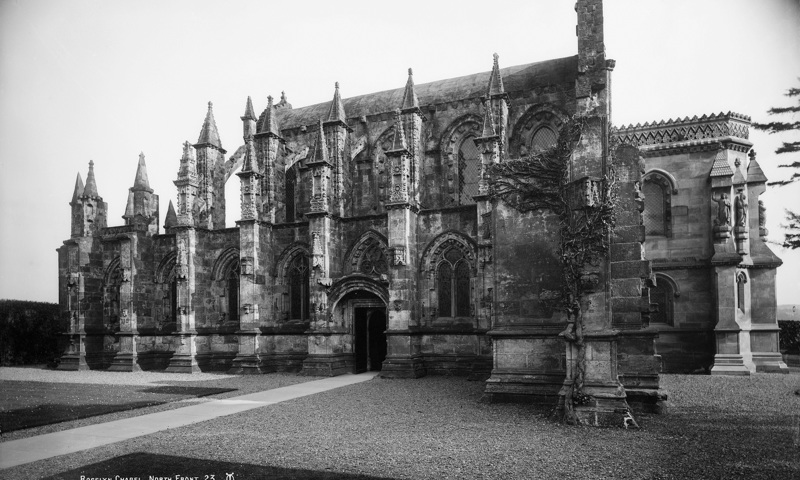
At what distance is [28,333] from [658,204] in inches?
1321

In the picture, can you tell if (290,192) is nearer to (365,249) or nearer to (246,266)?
(246,266)

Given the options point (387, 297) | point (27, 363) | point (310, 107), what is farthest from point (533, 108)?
point (27, 363)

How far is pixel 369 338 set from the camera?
24.7 meters

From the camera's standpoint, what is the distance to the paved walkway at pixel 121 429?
31.7 feet

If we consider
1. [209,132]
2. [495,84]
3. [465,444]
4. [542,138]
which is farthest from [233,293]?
[465,444]

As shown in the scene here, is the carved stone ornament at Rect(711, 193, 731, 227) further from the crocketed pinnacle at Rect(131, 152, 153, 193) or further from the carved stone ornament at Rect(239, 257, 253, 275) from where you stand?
the crocketed pinnacle at Rect(131, 152, 153, 193)

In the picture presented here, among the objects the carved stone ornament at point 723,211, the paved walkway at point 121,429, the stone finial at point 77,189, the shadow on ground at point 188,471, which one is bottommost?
the paved walkway at point 121,429

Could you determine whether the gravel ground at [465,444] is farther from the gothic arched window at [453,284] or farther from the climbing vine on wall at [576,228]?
the gothic arched window at [453,284]

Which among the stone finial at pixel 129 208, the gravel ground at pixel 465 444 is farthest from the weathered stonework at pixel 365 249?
A: the gravel ground at pixel 465 444

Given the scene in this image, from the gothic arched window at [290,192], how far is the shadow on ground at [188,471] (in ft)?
69.6

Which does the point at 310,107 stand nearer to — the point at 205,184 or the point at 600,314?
the point at 205,184

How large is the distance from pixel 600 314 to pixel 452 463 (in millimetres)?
4856

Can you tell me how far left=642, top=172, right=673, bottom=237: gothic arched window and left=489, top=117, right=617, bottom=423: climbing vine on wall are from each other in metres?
12.7

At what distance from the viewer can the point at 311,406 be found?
1452cm
